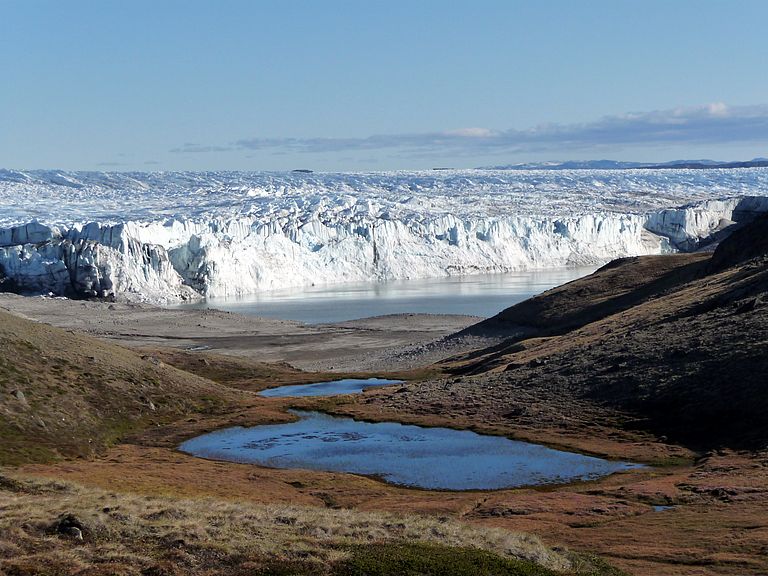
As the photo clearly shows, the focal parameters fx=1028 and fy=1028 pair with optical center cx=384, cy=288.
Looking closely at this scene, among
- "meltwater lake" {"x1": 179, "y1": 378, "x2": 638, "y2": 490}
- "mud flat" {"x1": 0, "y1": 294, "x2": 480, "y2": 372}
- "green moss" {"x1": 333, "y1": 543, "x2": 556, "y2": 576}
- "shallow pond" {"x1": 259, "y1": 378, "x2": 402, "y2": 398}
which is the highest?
"green moss" {"x1": 333, "y1": 543, "x2": 556, "y2": 576}

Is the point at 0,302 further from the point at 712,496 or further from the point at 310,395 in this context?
the point at 712,496

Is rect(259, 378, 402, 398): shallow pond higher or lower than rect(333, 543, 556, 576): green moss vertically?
lower

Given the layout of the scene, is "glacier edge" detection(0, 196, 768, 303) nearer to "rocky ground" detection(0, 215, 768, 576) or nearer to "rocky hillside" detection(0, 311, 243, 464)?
"rocky ground" detection(0, 215, 768, 576)

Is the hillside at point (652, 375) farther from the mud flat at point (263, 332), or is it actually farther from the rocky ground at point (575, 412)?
the mud flat at point (263, 332)

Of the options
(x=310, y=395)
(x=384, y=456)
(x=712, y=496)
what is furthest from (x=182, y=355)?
(x=712, y=496)

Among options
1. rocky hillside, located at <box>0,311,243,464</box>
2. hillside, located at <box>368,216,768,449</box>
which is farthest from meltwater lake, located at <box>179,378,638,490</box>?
rocky hillside, located at <box>0,311,243,464</box>

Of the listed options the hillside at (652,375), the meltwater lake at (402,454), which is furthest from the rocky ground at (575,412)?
the meltwater lake at (402,454)
